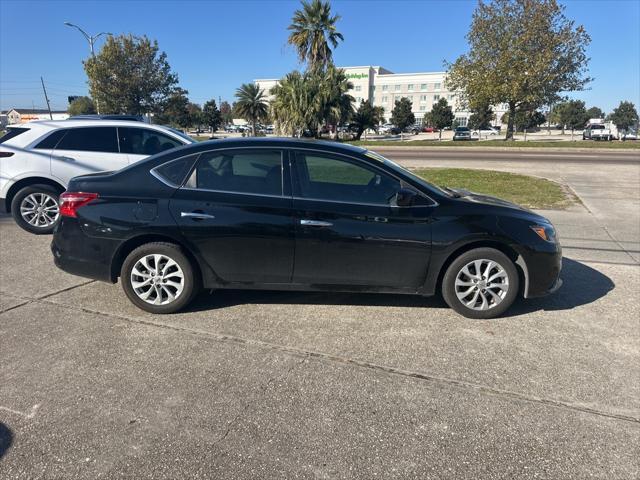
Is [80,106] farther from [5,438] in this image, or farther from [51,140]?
[5,438]

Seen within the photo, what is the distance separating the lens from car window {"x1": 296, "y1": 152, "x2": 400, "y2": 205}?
4051 mm

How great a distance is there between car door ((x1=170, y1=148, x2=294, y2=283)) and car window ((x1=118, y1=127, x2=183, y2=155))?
371 cm

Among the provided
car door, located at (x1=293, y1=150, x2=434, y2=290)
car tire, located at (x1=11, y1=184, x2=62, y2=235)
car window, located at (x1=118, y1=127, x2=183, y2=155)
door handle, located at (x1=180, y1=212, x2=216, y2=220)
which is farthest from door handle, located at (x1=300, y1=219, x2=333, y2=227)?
car tire, located at (x1=11, y1=184, x2=62, y2=235)

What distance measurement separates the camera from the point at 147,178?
4.14 meters

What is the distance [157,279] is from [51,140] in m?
4.46

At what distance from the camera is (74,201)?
4.16 metres

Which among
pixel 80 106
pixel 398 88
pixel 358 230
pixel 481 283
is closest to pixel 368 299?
pixel 358 230

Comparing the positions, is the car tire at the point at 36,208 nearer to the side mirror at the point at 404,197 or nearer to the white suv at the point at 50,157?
the white suv at the point at 50,157

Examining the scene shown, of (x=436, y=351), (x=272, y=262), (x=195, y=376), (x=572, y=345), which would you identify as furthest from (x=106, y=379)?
(x=572, y=345)

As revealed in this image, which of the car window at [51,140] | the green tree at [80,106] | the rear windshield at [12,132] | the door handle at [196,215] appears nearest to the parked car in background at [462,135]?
the car window at [51,140]

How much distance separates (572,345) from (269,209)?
278 centimetres

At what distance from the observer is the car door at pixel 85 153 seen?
7.04 meters

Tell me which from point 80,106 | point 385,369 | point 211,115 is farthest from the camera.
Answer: point 80,106

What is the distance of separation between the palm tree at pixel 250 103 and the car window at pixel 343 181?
5272 centimetres
